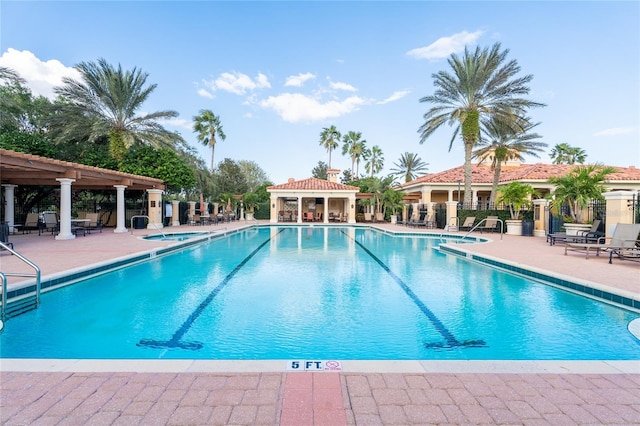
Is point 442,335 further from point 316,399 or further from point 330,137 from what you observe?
point 330,137

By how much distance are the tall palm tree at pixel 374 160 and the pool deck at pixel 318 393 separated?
49.8 meters

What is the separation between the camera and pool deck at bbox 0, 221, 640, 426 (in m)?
2.23

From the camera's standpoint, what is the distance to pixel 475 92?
68.6ft

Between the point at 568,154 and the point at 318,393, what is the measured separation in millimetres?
50130

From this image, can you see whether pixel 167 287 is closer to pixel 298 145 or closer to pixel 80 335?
pixel 80 335

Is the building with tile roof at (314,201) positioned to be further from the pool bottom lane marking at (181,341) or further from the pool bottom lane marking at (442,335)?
the pool bottom lane marking at (181,341)

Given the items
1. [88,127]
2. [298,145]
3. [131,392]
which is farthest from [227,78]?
[131,392]

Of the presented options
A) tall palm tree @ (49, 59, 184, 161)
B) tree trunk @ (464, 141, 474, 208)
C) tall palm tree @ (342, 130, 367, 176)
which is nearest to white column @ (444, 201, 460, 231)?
tree trunk @ (464, 141, 474, 208)

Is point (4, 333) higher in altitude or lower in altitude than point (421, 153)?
lower

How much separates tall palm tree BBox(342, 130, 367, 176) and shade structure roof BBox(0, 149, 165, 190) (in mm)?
33315

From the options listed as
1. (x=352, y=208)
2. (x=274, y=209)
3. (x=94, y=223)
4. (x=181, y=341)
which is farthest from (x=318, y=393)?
(x=274, y=209)

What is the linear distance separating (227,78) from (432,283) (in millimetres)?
24209

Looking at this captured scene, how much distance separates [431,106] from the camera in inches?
883

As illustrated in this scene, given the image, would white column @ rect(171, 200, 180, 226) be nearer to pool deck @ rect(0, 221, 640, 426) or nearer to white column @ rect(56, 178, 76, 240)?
white column @ rect(56, 178, 76, 240)
